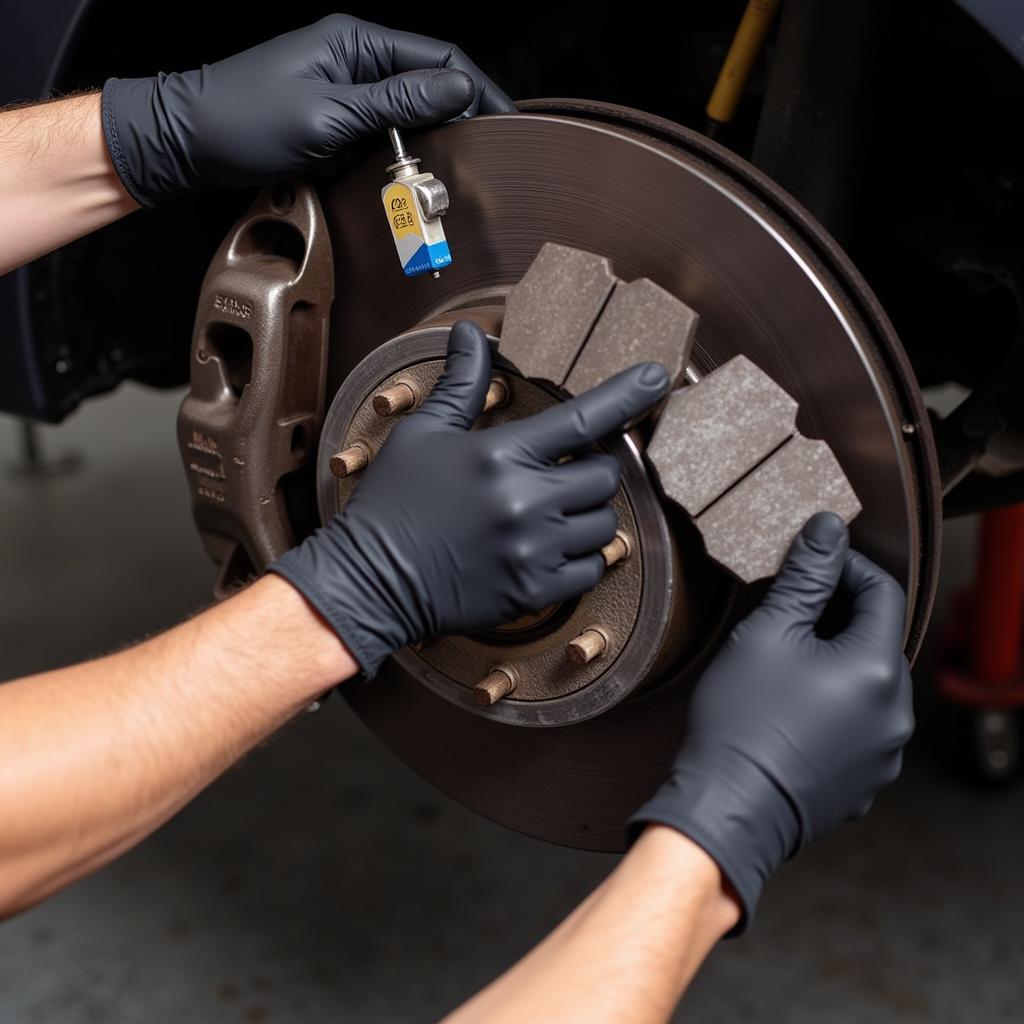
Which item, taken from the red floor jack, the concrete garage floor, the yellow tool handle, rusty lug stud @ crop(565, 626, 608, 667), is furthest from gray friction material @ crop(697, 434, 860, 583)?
the red floor jack

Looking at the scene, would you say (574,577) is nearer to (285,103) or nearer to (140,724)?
(140,724)

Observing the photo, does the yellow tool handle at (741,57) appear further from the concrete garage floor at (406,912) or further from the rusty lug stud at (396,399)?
the concrete garage floor at (406,912)

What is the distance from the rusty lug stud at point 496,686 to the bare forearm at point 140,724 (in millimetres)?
107

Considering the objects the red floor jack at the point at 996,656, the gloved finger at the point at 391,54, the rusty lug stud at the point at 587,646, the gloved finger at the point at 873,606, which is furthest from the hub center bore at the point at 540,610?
the red floor jack at the point at 996,656

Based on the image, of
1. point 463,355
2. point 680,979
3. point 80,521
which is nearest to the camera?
point 680,979

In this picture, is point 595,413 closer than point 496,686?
Yes

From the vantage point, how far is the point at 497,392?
76cm

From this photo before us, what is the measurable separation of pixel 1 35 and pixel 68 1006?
3.23 feet

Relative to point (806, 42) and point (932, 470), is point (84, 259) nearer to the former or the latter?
point (806, 42)

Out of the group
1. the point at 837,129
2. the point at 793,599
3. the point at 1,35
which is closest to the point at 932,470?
the point at 793,599

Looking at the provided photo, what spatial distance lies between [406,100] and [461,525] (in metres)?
0.30

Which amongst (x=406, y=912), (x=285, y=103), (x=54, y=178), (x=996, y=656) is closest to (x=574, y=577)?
(x=285, y=103)

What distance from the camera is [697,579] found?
75 centimetres

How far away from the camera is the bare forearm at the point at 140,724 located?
662 mm
